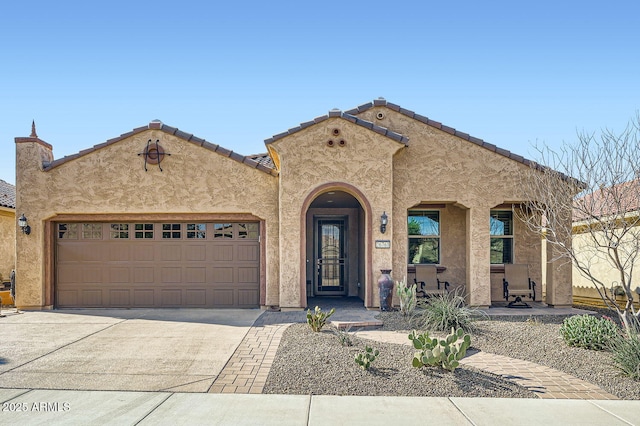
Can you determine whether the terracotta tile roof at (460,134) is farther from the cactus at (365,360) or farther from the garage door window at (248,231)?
the cactus at (365,360)

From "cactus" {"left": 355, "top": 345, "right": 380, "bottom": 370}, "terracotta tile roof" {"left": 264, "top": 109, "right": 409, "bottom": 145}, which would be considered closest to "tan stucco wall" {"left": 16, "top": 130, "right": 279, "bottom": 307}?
"terracotta tile roof" {"left": 264, "top": 109, "right": 409, "bottom": 145}

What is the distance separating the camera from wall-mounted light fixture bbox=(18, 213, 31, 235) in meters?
11.5

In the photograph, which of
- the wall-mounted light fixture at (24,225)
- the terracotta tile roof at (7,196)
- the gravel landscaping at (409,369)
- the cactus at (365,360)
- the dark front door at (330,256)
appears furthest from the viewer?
the terracotta tile roof at (7,196)

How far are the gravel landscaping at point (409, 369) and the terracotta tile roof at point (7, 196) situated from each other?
13012mm

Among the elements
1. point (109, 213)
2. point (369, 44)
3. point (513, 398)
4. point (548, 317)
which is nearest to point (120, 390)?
point (513, 398)

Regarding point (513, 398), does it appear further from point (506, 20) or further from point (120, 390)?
point (506, 20)

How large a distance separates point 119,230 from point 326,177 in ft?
19.9

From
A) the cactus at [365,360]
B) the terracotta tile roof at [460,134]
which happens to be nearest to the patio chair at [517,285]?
the terracotta tile roof at [460,134]

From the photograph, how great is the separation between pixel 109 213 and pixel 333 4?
8.14 meters

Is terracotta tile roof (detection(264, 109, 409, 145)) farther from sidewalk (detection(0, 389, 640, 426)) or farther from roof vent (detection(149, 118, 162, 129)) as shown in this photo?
sidewalk (detection(0, 389, 640, 426))

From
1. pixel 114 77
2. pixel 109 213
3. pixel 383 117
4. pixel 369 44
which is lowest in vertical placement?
pixel 109 213

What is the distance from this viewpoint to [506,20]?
1073 centimetres

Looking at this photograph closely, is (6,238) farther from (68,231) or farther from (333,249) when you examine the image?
(333,249)

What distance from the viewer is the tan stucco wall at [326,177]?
11203mm
